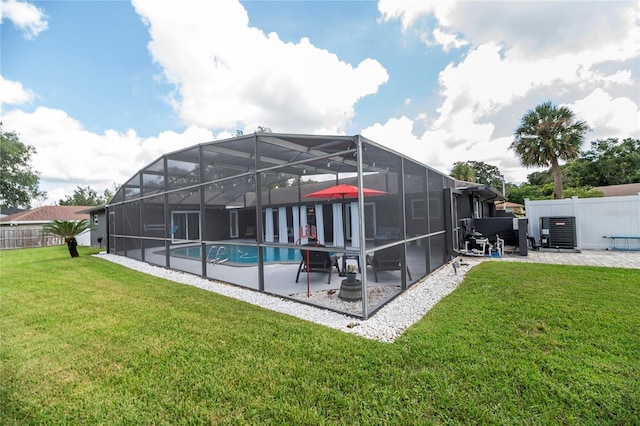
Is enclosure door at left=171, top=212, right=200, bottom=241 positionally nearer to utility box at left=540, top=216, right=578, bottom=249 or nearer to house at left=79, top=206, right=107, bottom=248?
utility box at left=540, top=216, right=578, bottom=249

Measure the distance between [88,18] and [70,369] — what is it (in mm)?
7912

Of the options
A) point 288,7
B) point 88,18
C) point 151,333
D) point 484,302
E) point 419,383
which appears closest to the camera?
point 419,383

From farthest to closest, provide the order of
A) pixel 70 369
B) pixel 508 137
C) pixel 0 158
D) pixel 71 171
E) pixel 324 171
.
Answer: pixel 71 171, pixel 0 158, pixel 508 137, pixel 324 171, pixel 70 369

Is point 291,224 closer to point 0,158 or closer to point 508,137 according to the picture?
point 508,137

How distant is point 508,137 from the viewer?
648 inches

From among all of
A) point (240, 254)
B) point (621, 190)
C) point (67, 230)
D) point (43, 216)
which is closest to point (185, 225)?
point (240, 254)

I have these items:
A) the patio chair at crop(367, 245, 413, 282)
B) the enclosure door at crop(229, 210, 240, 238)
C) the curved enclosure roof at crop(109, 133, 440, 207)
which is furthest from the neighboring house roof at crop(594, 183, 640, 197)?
the enclosure door at crop(229, 210, 240, 238)

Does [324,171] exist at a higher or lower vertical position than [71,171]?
lower

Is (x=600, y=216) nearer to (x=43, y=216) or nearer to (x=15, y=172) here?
(x=43, y=216)

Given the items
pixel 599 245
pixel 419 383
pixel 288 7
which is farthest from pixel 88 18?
pixel 599 245

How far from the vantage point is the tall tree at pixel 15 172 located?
23.6 m

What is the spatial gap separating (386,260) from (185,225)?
5.65m

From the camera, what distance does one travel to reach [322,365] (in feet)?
9.12

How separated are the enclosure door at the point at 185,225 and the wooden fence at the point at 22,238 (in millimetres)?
16600
